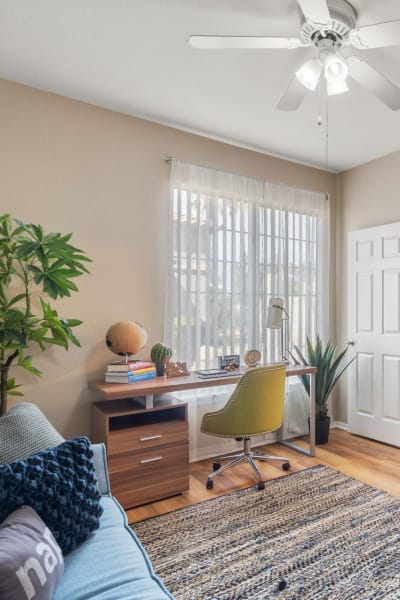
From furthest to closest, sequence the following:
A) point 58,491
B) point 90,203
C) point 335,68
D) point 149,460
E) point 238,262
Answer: point 238,262 < point 90,203 < point 149,460 < point 335,68 < point 58,491

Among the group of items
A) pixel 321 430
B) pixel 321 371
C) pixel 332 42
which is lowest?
pixel 321 430

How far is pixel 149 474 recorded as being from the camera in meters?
2.48

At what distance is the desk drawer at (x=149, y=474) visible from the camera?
2.38m

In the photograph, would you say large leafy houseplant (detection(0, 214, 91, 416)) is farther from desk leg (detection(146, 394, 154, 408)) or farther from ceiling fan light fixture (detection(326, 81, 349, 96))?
ceiling fan light fixture (detection(326, 81, 349, 96))

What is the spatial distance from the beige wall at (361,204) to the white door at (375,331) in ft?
0.56

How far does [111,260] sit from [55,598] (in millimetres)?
2136

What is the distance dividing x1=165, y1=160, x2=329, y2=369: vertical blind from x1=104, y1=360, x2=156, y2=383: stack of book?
43cm

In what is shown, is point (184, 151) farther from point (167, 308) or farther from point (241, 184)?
point (167, 308)

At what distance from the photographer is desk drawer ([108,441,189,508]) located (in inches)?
93.8

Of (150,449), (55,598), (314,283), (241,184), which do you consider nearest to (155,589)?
(55,598)

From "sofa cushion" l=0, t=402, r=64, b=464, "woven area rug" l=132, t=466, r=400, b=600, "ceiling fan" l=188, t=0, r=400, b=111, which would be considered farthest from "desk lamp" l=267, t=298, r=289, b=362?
"sofa cushion" l=0, t=402, r=64, b=464

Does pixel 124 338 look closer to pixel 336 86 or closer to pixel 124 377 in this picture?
pixel 124 377

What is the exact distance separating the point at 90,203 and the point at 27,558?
89.4 inches

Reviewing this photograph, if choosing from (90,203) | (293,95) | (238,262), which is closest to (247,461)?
(238,262)
